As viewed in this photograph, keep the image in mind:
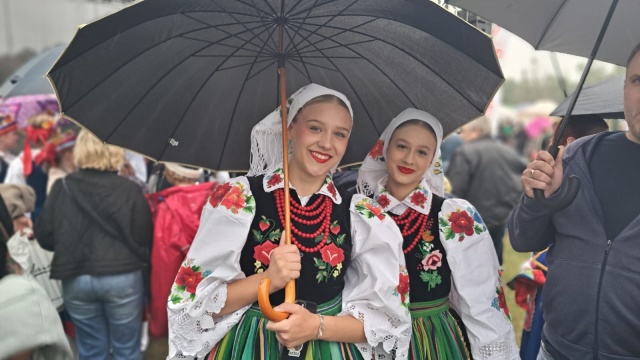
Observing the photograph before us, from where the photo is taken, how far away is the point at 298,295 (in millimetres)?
1932

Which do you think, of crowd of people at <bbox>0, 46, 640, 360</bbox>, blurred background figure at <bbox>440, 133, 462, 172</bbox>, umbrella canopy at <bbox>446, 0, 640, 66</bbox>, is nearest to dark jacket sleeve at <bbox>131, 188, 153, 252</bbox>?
crowd of people at <bbox>0, 46, 640, 360</bbox>

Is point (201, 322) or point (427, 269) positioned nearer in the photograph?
point (201, 322)

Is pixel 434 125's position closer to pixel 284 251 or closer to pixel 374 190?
pixel 374 190

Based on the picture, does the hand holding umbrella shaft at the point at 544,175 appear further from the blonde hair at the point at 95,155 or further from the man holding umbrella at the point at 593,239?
the blonde hair at the point at 95,155

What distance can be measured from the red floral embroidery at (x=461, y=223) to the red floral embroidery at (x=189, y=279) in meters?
1.00

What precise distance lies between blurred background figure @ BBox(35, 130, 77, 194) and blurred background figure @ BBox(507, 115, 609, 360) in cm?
305

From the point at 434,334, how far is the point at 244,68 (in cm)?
128

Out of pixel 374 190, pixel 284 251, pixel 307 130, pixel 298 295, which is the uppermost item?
pixel 307 130

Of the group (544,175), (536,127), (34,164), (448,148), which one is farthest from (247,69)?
(536,127)

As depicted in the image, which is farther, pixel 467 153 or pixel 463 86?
pixel 467 153

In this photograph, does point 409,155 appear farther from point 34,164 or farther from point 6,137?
point 6,137

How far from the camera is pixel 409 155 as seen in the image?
2248mm

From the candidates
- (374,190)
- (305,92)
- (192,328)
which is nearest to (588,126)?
(374,190)

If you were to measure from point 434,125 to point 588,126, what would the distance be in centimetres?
106
